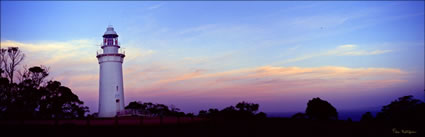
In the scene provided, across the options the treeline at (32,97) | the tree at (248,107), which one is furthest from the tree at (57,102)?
the tree at (248,107)

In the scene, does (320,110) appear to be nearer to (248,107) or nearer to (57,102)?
(248,107)

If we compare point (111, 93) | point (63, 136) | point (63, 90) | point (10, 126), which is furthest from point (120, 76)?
point (63, 136)

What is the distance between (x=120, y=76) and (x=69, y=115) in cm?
971

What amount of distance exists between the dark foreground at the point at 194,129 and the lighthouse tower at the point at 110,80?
421 inches

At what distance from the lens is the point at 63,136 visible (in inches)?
724

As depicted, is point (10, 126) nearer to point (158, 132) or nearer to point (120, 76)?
point (158, 132)

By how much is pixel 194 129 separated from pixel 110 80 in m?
16.3

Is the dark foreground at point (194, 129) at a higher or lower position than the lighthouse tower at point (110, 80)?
lower

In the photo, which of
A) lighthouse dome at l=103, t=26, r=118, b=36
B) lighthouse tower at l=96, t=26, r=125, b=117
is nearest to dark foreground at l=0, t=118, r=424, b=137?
lighthouse tower at l=96, t=26, r=125, b=117

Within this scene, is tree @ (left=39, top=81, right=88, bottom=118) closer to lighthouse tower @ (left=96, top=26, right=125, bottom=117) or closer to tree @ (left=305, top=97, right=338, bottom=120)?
lighthouse tower @ (left=96, top=26, right=125, bottom=117)

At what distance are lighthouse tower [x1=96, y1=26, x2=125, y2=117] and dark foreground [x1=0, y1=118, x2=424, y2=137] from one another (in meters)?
10.7

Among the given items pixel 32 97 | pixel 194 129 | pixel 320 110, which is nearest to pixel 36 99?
pixel 32 97

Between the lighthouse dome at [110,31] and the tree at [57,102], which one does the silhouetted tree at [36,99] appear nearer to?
the tree at [57,102]

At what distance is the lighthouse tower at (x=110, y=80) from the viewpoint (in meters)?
35.2
